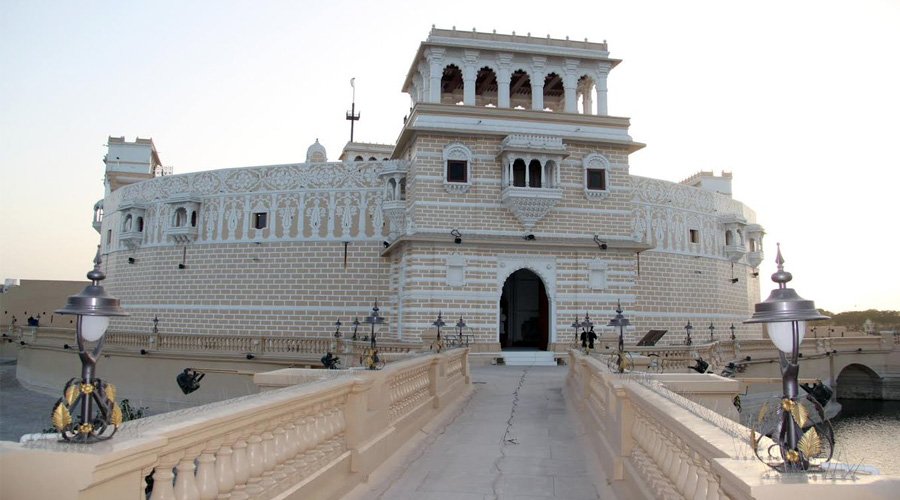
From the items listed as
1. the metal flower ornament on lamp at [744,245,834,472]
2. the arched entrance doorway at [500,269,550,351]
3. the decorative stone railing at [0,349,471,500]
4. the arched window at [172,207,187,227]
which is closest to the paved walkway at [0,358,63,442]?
the arched window at [172,207,187,227]

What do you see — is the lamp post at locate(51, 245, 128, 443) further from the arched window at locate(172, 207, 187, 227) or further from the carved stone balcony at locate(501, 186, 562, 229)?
the arched window at locate(172, 207, 187, 227)

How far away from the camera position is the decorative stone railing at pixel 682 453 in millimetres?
2928

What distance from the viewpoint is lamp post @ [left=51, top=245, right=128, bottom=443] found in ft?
11.0

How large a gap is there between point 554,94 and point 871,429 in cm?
2292

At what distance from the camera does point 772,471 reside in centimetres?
319

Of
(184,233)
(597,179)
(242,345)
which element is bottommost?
(242,345)

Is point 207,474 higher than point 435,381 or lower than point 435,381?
higher

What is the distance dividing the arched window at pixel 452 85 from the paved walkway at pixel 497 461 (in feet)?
59.2

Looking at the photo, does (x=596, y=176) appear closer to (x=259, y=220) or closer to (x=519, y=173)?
(x=519, y=173)

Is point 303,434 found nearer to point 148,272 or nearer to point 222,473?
point 222,473

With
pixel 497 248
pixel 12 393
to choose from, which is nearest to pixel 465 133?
pixel 497 248

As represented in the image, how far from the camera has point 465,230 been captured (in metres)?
25.0

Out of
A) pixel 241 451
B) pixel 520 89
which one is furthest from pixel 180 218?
pixel 241 451

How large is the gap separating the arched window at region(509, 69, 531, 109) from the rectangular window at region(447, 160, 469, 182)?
15.1 ft
